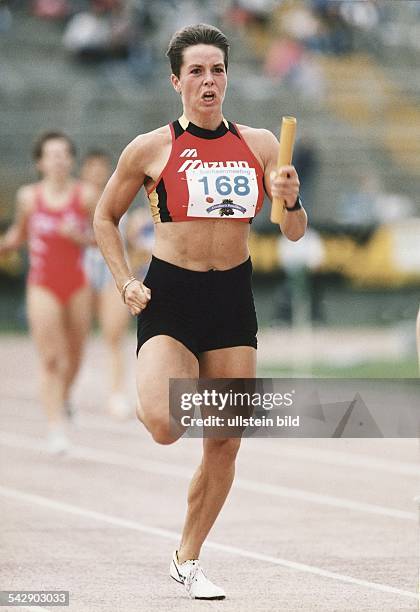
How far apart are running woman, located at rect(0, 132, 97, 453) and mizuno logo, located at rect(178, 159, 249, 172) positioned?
6.04 metres

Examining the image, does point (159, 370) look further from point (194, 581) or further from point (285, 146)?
point (285, 146)

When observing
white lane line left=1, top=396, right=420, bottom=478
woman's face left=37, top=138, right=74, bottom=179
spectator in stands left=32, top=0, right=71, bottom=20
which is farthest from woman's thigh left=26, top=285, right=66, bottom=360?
spectator in stands left=32, top=0, right=71, bottom=20

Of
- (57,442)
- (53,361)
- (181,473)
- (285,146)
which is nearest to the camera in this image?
(285,146)

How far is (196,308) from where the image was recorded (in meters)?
6.17

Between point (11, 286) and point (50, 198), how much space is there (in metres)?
11.2

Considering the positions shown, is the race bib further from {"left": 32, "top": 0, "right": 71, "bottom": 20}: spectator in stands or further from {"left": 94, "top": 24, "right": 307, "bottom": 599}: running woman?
{"left": 32, "top": 0, "right": 71, "bottom": 20}: spectator in stands

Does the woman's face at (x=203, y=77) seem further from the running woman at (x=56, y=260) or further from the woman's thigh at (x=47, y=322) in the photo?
the woman's thigh at (x=47, y=322)

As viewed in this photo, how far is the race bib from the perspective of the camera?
19.6 ft

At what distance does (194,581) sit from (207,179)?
172cm

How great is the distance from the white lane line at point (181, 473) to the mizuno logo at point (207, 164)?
330cm

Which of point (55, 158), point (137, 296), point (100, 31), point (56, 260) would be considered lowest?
point (137, 296)

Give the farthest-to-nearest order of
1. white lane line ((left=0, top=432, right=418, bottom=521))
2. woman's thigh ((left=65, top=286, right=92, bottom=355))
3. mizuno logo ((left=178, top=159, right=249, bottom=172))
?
woman's thigh ((left=65, top=286, right=92, bottom=355)) → white lane line ((left=0, top=432, right=418, bottom=521)) → mizuno logo ((left=178, top=159, right=249, bottom=172))

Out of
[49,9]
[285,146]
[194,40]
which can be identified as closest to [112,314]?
[194,40]

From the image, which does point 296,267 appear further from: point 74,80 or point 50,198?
point 50,198
